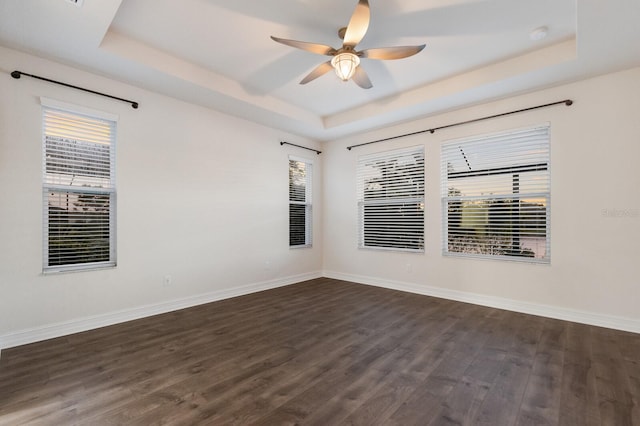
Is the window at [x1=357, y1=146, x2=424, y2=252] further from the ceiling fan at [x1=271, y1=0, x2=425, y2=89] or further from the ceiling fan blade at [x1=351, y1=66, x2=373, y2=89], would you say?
the ceiling fan at [x1=271, y1=0, x2=425, y2=89]

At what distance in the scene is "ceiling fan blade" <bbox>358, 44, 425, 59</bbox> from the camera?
103 inches

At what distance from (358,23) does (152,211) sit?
3182 mm

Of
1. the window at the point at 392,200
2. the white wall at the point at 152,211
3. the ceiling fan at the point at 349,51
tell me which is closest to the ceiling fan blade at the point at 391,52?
the ceiling fan at the point at 349,51

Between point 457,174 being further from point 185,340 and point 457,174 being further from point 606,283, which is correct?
point 185,340

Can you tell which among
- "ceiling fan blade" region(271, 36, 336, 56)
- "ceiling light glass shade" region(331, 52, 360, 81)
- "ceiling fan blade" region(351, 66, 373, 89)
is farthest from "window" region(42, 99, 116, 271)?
"ceiling fan blade" region(351, 66, 373, 89)

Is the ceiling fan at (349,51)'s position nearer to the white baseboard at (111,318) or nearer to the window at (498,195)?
the window at (498,195)

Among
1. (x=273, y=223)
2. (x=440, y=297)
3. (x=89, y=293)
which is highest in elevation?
(x=273, y=223)

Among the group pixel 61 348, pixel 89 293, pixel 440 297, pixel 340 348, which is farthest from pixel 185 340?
Result: pixel 440 297

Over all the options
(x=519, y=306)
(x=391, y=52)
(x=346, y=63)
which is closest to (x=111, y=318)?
(x=346, y=63)

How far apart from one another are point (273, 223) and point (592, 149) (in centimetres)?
449

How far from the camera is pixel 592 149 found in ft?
11.1

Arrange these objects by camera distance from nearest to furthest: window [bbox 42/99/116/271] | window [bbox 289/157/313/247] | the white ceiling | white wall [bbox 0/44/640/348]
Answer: the white ceiling, white wall [bbox 0/44/640/348], window [bbox 42/99/116/271], window [bbox 289/157/313/247]

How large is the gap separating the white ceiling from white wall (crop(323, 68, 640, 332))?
1.05ft

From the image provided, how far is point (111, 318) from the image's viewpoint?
3352 mm
